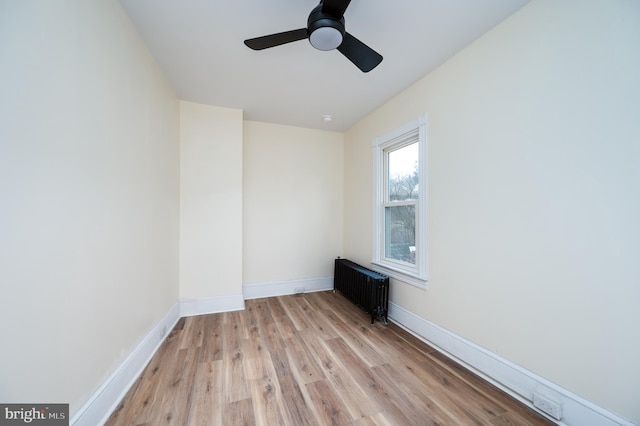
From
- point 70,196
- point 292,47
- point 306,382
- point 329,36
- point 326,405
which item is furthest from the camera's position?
point 292,47

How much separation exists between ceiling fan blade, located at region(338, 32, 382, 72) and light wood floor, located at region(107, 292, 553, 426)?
89.8 inches

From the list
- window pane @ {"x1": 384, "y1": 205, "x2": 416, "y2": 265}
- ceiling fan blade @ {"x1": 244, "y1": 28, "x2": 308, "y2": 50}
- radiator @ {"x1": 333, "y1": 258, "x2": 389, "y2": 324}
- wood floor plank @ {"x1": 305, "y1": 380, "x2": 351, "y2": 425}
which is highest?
ceiling fan blade @ {"x1": 244, "y1": 28, "x2": 308, "y2": 50}

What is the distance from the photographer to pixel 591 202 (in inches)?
50.6

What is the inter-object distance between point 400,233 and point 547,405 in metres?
1.73

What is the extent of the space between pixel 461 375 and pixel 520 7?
2659mm

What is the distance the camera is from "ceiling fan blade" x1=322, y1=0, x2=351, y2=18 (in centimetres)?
124

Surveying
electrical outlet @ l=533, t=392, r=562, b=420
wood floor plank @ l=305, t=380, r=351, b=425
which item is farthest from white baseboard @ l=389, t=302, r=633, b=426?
wood floor plank @ l=305, t=380, r=351, b=425

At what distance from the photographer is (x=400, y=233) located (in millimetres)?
2826

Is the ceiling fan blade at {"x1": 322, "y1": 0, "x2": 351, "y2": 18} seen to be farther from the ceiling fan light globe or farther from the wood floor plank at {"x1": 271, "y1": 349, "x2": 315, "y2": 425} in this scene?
the wood floor plank at {"x1": 271, "y1": 349, "x2": 315, "y2": 425}

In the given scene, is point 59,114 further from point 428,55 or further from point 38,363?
point 428,55

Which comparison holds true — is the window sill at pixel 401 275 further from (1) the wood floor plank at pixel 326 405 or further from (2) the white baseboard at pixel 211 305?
(2) the white baseboard at pixel 211 305

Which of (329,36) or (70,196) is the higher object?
(329,36)

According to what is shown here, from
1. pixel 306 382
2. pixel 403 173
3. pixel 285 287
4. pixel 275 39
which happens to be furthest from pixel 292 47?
pixel 285 287

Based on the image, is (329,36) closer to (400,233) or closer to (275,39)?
(275,39)
